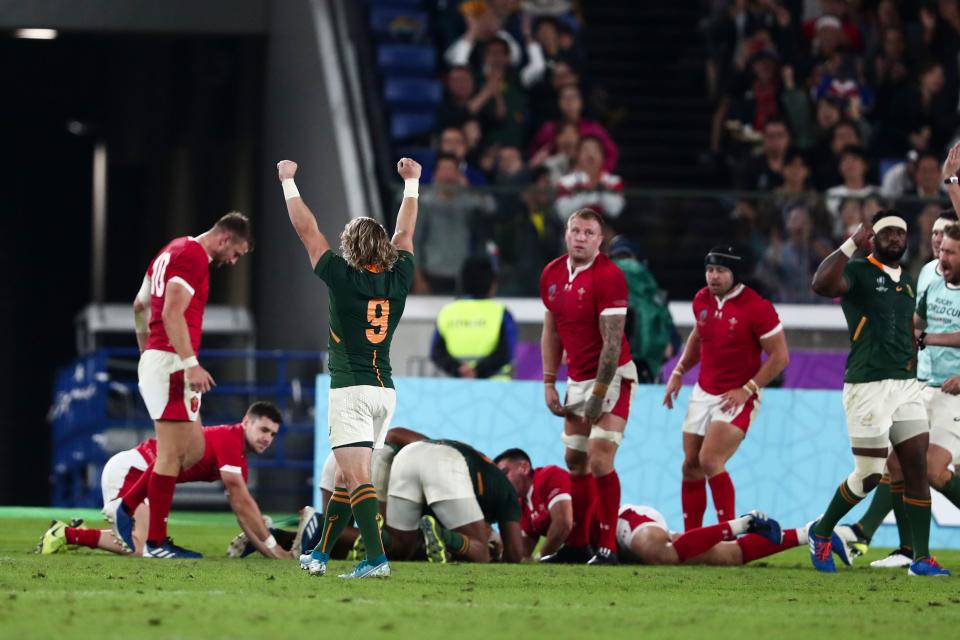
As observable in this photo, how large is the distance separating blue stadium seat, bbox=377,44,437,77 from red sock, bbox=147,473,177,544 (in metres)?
10.5

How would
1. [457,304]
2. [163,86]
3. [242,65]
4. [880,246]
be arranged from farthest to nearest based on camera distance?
[163,86] → [242,65] → [457,304] → [880,246]

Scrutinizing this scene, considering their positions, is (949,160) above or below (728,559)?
above

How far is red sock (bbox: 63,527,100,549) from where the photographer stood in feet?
36.9

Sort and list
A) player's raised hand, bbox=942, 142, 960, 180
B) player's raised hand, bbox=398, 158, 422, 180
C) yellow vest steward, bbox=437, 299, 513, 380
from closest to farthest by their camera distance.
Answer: player's raised hand, bbox=398, 158, 422, 180
player's raised hand, bbox=942, 142, 960, 180
yellow vest steward, bbox=437, 299, 513, 380

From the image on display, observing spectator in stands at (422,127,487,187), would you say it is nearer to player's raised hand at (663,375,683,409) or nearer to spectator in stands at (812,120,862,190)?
spectator in stands at (812,120,862,190)

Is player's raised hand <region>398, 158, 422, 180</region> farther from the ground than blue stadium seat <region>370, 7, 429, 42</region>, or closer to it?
closer to it

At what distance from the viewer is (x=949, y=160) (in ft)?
35.3

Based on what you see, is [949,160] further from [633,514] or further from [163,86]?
[163,86]

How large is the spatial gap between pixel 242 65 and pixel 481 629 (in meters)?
18.9

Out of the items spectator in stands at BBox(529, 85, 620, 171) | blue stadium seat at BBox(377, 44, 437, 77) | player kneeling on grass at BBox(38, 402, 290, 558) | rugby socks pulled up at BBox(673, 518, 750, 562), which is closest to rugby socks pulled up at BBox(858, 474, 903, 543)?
rugby socks pulled up at BBox(673, 518, 750, 562)

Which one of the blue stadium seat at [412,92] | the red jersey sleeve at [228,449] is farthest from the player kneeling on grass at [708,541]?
the blue stadium seat at [412,92]

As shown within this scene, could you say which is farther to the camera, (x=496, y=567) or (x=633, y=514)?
(x=633, y=514)

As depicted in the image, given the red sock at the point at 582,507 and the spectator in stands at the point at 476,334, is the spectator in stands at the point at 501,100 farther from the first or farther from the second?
the red sock at the point at 582,507

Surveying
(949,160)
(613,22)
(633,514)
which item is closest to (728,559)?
(633,514)
